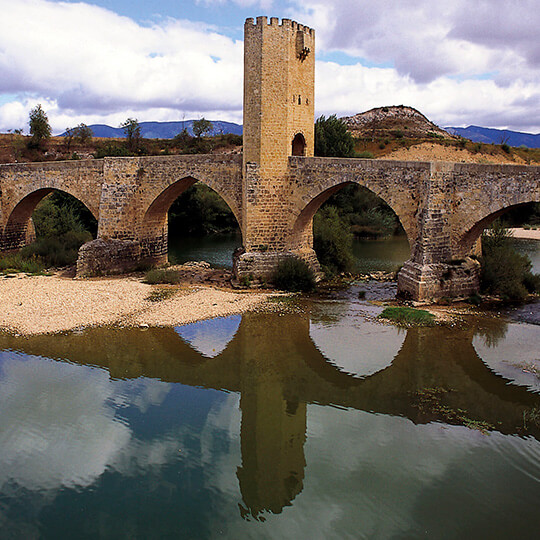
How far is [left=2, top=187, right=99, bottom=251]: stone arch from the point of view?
62.5 feet

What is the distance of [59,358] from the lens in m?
9.58

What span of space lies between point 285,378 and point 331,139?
2220cm

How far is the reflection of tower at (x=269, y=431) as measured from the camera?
601cm

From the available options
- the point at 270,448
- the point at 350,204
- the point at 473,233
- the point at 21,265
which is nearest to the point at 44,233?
the point at 21,265

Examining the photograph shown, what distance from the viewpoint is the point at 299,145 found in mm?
15375

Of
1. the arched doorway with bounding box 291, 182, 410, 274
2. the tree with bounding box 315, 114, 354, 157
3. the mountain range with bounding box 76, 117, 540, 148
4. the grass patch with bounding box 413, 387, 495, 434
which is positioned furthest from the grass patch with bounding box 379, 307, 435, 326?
the mountain range with bounding box 76, 117, 540, 148

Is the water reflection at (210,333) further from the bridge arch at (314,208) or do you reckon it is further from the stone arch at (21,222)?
the stone arch at (21,222)

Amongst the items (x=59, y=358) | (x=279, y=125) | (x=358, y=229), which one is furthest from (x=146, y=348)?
(x=358, y=229)

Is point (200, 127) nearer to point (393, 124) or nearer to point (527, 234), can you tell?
point (393, 124)

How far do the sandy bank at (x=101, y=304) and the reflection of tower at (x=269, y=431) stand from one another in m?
2.22

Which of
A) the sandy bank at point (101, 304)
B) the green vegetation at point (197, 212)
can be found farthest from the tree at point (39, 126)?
the sandy bank at point (101, 304)

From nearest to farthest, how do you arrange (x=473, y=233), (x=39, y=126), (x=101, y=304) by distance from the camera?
1. (x=101, y=304)
2. (x=473, y=233)
3. (x=39, y=126)

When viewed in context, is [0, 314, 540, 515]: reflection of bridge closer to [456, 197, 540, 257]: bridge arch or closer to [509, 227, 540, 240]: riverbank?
[456, 197, 540, 257]: bridge arch

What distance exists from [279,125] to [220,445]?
9384mm
